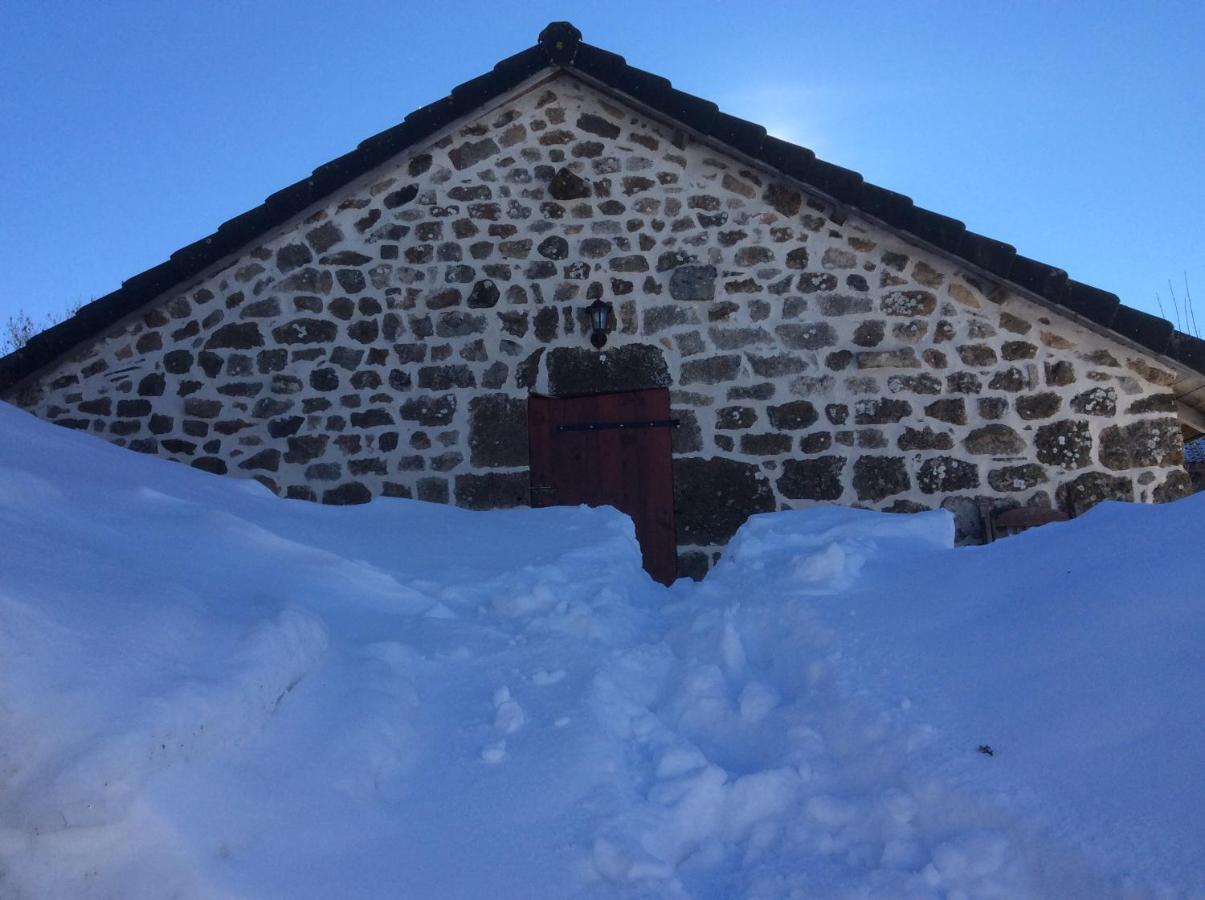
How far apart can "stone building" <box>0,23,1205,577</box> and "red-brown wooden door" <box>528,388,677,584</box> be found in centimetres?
1

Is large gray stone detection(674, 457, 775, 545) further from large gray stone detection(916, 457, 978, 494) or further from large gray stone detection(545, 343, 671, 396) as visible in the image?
large gray stone detection(916, 457, 978, 494)

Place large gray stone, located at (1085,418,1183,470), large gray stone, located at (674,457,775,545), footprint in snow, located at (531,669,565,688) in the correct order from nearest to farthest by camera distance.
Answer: footprint in snow, located at (531,669,565,688) < large gray stone, located at (1085,418,1183,470) < large gray stone, located at (674,457,775,545)

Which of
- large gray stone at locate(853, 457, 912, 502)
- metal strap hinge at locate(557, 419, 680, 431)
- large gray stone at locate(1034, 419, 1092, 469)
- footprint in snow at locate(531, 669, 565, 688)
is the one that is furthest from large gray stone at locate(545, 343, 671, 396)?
footprint in snow at locate(531, 669, 565, 688)

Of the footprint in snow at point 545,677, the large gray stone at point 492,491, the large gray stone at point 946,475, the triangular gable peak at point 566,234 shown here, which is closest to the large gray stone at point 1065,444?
the large gray stone at point 946,475

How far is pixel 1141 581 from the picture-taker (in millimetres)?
2146

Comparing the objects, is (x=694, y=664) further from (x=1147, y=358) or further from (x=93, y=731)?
(x=1147, y=358)

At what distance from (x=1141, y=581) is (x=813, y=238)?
3.71 m

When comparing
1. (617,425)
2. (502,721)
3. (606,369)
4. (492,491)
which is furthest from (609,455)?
(502,721)

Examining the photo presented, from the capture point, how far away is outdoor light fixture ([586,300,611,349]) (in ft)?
17.9

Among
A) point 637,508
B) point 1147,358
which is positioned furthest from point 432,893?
point 1147,358

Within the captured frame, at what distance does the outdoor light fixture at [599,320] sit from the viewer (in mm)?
5449

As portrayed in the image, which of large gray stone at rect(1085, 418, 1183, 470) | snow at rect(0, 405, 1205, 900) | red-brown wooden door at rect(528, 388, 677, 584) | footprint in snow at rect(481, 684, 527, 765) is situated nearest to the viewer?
snow at rect(0, 405, 1205, 900)

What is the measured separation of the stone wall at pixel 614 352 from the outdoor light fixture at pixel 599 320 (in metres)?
0.07

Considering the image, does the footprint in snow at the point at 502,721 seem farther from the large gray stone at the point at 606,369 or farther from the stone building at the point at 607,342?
the large gray stone at the point at 606,369
